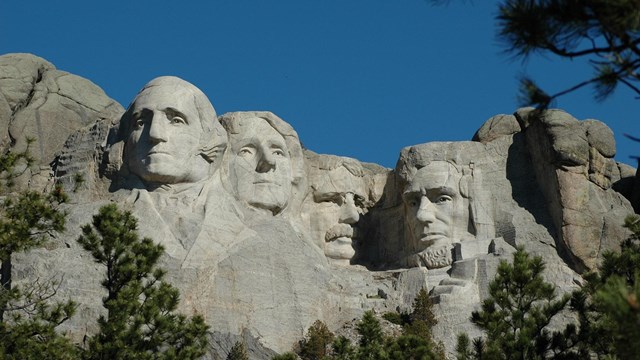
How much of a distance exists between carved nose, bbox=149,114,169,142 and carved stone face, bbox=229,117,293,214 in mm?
1880

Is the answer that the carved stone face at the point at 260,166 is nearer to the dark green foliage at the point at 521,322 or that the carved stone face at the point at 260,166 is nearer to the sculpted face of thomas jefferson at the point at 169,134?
the sculpted face of thomas jefferson at the point at 169,134

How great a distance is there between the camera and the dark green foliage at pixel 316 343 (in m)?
27.0

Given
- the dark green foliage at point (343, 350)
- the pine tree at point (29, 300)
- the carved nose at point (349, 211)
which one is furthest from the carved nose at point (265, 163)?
the pine tree at point (29, 300)

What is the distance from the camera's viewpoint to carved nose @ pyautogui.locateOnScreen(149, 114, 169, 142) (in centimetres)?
2831

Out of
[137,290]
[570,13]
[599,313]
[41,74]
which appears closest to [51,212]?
[137,290]

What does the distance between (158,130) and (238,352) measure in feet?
14.8

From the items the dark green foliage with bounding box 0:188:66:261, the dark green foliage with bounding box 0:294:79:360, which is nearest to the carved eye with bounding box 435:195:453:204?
the dark green foliage with bounding box 0:188:66:261

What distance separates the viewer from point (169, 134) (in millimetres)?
28516

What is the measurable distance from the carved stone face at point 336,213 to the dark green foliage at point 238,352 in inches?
200

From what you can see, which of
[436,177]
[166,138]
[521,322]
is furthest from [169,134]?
[521,322]

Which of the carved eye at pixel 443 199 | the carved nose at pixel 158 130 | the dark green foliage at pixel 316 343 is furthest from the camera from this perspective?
the carved eye at pixel 443 199

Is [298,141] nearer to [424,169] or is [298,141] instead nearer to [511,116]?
[424,169]

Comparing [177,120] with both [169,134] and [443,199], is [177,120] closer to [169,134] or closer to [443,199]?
[169,134]

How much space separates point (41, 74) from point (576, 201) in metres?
11.3
